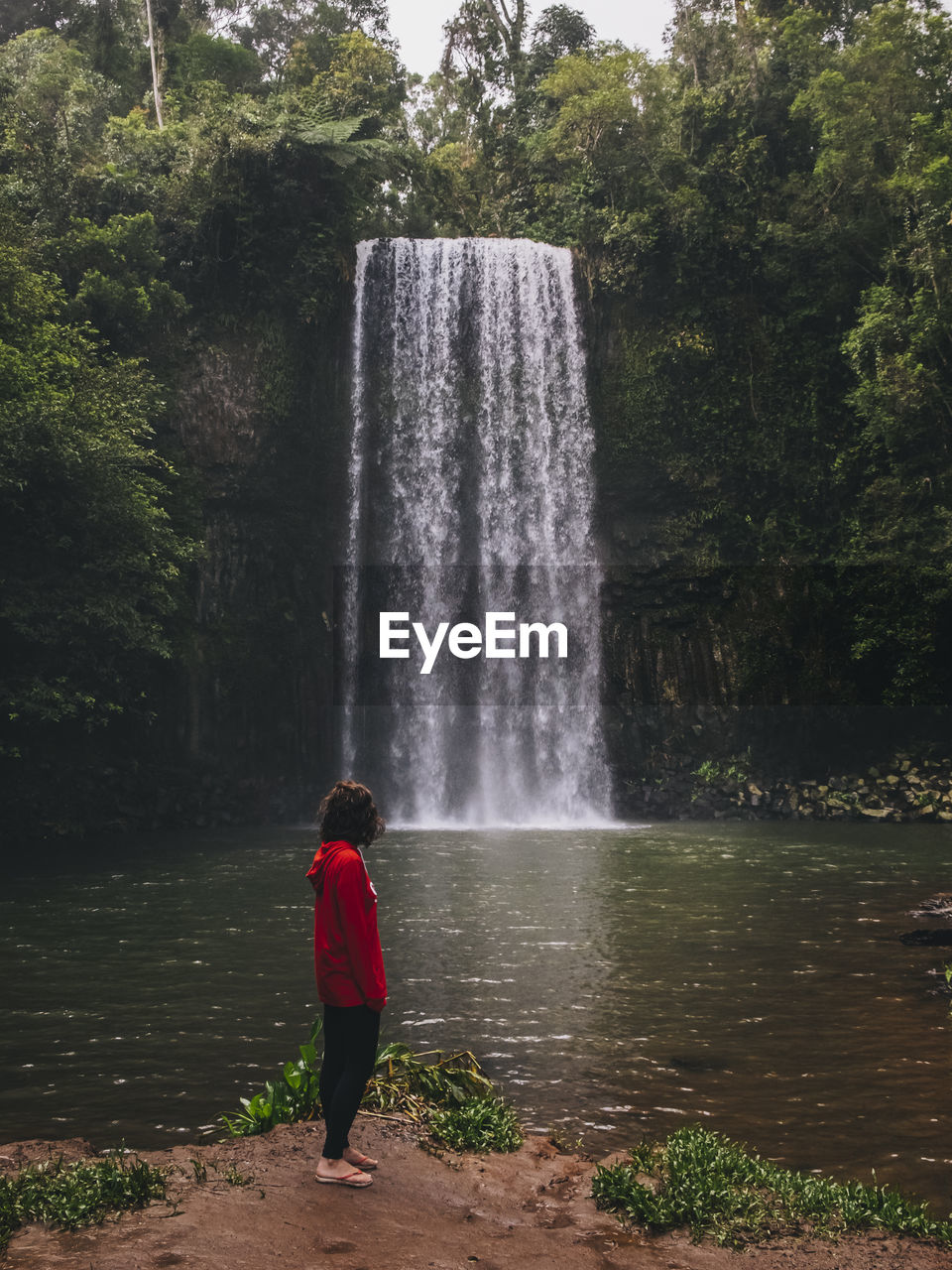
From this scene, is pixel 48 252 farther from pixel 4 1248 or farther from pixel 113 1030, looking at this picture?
pixel 4 1248

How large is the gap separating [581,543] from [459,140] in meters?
27.1

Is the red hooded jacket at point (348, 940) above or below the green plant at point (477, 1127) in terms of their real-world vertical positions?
above

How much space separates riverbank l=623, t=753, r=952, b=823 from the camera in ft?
73.6

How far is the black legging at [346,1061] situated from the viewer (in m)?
4.65

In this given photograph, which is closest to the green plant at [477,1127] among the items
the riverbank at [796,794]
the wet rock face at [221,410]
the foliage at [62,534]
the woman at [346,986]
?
the woman at [346,986]

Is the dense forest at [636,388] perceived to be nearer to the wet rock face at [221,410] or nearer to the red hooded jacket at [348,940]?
the wet rock face at [221,410]

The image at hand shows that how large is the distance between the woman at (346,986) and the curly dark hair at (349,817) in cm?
8

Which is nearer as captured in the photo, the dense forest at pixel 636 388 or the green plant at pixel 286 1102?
the green plant at pixel 286 1102

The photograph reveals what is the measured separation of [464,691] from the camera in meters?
25.2

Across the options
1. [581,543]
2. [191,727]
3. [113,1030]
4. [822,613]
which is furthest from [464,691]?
[113,1030]

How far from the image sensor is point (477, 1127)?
17.3ft

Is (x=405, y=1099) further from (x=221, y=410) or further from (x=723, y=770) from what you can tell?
(x=221, y=410)

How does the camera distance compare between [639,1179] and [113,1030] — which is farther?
[113,1030]

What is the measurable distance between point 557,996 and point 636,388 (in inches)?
832
